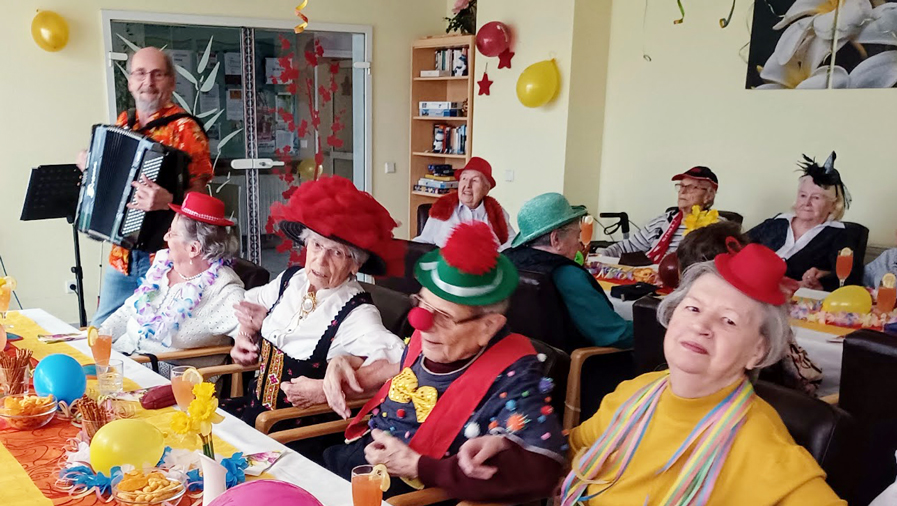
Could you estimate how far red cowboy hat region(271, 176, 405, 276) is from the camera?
2.30 metres

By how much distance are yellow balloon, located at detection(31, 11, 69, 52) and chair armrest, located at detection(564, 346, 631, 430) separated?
175 inches

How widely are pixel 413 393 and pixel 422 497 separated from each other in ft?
0.95

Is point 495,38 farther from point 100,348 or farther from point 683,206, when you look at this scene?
point 100,348

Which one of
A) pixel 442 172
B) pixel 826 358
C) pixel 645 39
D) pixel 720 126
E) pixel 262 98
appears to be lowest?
pixel 826 358

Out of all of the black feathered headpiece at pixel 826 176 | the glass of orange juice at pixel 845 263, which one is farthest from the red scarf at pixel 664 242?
the glass of orange juice at pixel 845 263

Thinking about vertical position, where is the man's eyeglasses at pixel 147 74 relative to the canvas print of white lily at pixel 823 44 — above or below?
below

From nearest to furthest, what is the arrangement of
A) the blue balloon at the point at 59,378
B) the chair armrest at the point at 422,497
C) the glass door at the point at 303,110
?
1. the chair armrest at the point at 422,497
2. the blue balloon at the point at 59,378
3. the glass door at the point at 303,110

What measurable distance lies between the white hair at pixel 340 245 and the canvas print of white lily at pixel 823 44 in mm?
3709

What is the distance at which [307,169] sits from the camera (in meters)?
6.81

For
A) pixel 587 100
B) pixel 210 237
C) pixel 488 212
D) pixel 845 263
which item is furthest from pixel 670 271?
pixel 587 100

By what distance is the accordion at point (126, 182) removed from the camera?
131 inches

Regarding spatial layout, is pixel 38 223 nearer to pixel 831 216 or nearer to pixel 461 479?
pixel 461 479

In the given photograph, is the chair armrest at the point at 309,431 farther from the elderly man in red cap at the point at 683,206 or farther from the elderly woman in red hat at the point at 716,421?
the elderly man in red cap at the point at 683,206

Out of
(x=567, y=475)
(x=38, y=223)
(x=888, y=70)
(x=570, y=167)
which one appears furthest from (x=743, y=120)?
(x=38, y=223)
